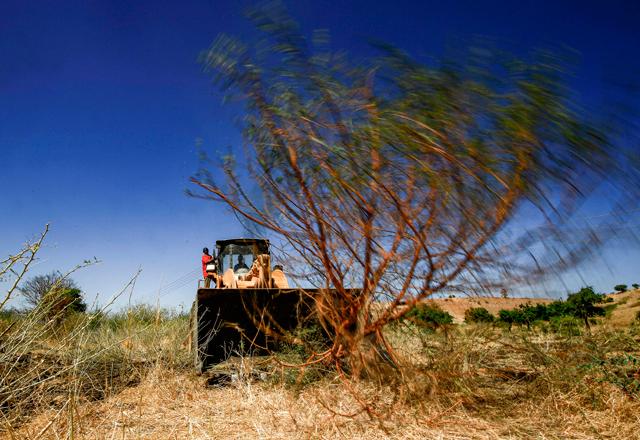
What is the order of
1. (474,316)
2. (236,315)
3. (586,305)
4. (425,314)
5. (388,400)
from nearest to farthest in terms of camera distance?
(388,400), (425,314), (236,315), (474,316), (586,305)

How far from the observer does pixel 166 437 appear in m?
3.35

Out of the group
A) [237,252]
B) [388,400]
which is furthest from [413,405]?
[237,252]

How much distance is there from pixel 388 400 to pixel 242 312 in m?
2.81

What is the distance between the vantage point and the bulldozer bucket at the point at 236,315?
18.8 ft

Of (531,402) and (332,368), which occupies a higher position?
(332,368)

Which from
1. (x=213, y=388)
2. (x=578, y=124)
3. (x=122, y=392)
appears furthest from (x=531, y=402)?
(x=122, y=392)

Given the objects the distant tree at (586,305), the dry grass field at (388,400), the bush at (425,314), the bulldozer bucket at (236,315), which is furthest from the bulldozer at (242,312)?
the distant tree at (586,305)

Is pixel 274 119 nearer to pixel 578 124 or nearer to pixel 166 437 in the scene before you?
pixel 578 124

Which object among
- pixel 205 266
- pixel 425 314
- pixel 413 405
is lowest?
pixel 413 405

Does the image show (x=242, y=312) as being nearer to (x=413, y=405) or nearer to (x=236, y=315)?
(x=236, y=315)

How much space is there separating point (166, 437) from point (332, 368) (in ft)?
7.68

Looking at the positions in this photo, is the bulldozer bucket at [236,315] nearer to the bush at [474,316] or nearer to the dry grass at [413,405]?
the dry grass at [413,405]

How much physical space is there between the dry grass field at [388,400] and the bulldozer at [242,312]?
Answer: 1.85 feet

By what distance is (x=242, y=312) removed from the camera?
20.8 feet
